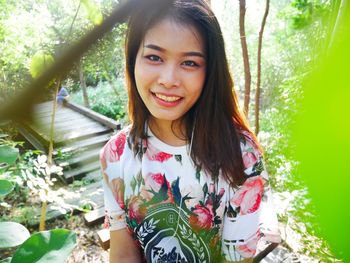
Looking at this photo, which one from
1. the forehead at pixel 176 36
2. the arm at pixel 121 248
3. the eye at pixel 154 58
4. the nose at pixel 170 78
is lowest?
the arm at pixel 121 248

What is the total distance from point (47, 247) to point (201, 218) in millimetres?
770

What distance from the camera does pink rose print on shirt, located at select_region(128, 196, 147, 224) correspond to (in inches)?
45.1

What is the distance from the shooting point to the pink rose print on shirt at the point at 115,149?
1192 mm

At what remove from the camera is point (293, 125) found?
106mm

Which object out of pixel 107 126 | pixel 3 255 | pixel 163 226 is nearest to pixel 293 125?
pixel 163 226

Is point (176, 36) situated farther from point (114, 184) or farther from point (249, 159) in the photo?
point (114, 184)

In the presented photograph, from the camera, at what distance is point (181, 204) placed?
3.58ft

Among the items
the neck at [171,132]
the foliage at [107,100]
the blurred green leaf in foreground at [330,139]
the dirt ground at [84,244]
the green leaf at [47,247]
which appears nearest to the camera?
the blurred green leaf in foreground at [330,139]

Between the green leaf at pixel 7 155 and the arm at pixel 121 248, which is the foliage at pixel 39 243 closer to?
the green leaf at pixel 7 155

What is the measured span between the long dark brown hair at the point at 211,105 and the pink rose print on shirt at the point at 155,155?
0.37 ft

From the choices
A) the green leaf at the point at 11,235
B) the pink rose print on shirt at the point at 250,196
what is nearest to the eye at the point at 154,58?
the pink rose print on shirt at the point at 250,196

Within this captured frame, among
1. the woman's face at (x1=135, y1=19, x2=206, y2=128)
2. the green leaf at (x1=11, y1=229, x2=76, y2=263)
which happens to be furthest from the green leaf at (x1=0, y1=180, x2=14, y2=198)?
the woman's face at (x1=135, y1=19, x2=206, y2=128)

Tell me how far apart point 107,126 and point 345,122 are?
5.33 m

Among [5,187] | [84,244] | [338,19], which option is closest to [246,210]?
[5,187]
